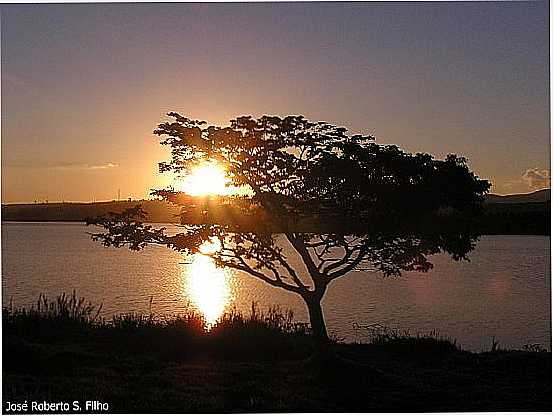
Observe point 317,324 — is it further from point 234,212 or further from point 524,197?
point 524,197

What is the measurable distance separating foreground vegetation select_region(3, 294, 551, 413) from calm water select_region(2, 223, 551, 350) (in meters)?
0.13

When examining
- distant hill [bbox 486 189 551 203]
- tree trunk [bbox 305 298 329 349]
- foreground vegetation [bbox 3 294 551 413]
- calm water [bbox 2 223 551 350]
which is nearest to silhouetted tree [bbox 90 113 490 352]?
tree trunk [bbox 305 298 329 349]

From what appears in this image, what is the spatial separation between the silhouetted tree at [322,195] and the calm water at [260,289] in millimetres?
710

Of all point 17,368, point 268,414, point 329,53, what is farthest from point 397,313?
point 17,368

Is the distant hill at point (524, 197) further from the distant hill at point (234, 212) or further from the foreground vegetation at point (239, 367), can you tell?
the foreground vegetation at point (239, 367)

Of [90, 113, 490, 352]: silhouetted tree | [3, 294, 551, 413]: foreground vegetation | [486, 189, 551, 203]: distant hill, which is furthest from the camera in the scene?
[486, 189, 551, 203]: distant hill

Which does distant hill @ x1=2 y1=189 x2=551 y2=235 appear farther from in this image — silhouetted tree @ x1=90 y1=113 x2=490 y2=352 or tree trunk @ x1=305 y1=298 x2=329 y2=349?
tree trunk @ x1=305 y1=298 x2=329 y2=349

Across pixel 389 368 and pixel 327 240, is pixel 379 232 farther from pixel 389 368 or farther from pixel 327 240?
pixel 389 368

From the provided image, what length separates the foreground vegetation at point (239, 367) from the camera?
19.9 ft

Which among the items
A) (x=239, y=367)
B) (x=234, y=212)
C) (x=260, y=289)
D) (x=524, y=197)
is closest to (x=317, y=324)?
(x=239, y=367)

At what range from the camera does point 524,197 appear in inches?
261

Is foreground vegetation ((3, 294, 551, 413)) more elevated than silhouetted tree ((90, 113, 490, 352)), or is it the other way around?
silhouetted tree ((90, 113, 490, 352))

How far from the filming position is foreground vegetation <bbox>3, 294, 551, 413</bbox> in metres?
6.06

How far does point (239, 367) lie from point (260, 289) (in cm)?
98
